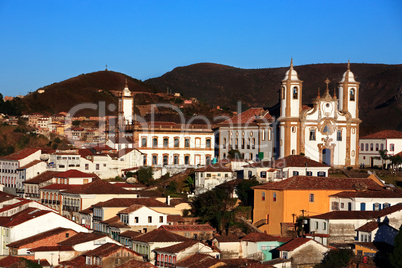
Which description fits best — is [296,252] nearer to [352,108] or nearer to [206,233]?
[206,233]

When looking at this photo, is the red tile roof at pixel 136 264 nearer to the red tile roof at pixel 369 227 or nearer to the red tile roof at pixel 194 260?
the red tile roof at pixel 194 260

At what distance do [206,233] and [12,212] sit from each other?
53.5 ft

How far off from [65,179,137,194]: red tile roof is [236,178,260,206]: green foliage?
28.0 ft

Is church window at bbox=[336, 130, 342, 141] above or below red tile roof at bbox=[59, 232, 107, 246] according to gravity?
above

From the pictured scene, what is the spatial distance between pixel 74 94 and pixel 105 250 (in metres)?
101

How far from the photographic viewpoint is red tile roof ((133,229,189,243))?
53062mm

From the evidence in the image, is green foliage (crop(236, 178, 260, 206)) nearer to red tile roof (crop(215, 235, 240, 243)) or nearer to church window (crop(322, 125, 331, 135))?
red tile roof (crop(215, 235, 240, 243))

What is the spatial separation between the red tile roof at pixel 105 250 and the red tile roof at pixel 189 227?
211 inches

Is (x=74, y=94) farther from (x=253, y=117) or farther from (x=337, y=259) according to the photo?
(x=337, y=259)

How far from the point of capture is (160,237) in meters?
53.5

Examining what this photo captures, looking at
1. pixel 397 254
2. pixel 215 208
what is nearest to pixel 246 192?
pixel 215 208

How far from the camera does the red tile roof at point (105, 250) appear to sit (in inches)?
1977

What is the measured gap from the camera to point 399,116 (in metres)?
152

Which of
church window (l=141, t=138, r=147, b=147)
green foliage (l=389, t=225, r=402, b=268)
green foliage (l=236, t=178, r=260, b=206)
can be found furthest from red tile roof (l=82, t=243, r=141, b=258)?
church window (l=141, t=138, r=147, b=147)
